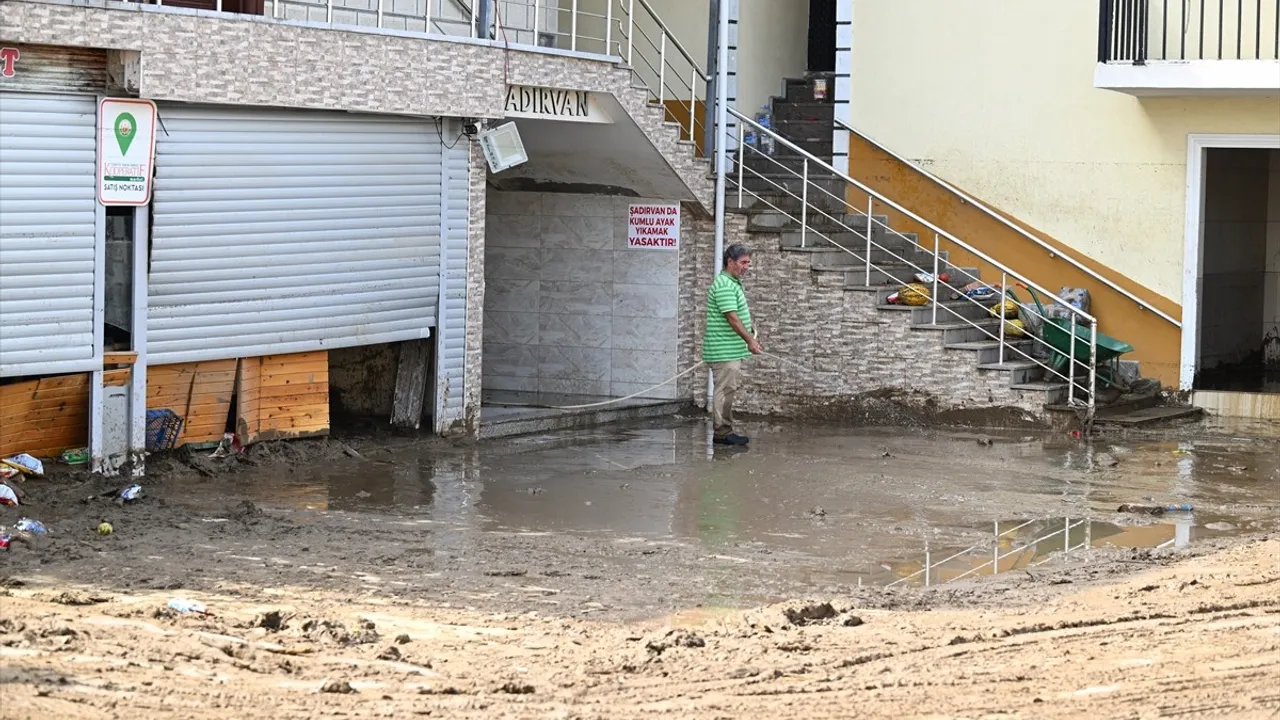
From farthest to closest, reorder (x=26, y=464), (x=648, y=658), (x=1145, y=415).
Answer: (x=1145, y=415) < (x=26, y=464) < (x=648, y=658)

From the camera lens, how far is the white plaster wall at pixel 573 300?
61.6 ft

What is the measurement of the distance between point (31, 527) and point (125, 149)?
Result: 3088 mm

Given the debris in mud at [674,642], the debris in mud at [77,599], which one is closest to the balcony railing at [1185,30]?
the debris in mud at [674,642]

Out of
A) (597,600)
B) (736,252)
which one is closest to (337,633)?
(597,600)

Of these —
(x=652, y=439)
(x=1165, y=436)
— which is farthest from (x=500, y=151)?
(x=1165, y=436)

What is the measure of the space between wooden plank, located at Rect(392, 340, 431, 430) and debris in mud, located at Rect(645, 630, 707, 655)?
7551 mm

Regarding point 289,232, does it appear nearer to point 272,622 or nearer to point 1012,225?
point 272,622

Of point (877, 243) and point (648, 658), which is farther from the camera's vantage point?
point (877, 243)

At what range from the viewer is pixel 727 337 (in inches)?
634

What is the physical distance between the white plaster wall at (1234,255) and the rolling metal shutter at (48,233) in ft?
41.5

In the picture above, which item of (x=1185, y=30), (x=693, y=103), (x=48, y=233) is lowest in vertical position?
(x=48, y=233)

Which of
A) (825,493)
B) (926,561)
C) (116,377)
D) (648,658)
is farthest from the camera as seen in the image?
(825,493)

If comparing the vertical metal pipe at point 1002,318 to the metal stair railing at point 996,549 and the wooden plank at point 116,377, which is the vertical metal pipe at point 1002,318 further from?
the wooden plank at point 116,377

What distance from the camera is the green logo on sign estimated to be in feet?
40.6
